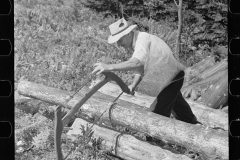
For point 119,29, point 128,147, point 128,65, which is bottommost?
point 128,147

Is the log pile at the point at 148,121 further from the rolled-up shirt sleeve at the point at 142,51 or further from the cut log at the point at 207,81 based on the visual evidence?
the rolled-up shirt sleeve at the point at 142,51

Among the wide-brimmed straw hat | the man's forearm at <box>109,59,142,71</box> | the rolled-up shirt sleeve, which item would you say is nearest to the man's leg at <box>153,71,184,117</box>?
the rolled-up shirt sleeve

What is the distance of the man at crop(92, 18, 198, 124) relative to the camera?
3828 mm

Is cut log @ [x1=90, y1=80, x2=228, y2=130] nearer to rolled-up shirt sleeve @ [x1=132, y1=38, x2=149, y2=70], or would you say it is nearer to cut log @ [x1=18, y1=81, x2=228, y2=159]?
cut log @ [x1=18, y1=81, x2=228, y2=159]

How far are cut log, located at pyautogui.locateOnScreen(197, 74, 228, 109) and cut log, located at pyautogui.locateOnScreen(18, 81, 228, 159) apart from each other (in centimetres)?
174

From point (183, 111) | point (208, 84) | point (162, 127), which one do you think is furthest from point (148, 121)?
point (208, 84)

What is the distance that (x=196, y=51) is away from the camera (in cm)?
710

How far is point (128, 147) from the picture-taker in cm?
404

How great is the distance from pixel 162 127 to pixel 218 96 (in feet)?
6.21

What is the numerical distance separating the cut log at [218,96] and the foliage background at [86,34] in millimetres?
971

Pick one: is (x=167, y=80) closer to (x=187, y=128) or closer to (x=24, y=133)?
(x=187, y=128)

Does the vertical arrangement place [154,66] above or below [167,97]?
above

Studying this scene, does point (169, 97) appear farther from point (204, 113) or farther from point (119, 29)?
point (119, 29)

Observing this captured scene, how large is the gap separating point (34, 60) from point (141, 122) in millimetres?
3505
